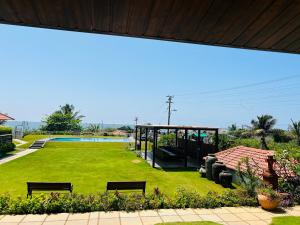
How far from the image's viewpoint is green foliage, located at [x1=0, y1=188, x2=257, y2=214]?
29.6 feet

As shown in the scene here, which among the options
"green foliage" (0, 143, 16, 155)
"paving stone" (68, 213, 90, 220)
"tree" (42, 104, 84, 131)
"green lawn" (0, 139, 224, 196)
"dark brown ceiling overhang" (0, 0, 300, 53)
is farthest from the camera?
"tree" (42, 104, 84, 131)

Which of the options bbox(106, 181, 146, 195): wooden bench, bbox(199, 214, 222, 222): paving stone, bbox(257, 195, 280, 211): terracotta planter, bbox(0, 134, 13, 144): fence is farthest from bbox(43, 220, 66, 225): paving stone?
bbox(0, 134, 13, 144): fence

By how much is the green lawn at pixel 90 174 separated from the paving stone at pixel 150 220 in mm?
4175

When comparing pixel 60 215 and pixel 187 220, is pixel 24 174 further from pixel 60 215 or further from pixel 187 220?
pixel 187 220

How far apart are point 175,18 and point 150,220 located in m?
7.44

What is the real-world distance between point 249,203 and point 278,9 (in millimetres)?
9828

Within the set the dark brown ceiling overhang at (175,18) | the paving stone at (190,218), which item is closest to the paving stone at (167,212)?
the paving stone at (190,218)

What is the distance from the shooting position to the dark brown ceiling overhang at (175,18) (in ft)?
8.04

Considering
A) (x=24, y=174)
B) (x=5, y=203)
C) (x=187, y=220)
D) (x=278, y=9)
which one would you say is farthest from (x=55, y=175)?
(x=278, y=9)

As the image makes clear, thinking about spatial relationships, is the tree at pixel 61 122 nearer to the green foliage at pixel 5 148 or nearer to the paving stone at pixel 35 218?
the green foliage at pixel 5 148

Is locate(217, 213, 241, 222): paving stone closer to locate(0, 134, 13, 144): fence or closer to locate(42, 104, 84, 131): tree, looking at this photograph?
locate(0, 134, 13, 144): fence

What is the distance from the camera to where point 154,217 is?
29.0 feet

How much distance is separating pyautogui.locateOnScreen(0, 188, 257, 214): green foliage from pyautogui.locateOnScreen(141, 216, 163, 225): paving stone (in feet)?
2.87

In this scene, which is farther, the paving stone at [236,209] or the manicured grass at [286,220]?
the paving stone at [236,209]
